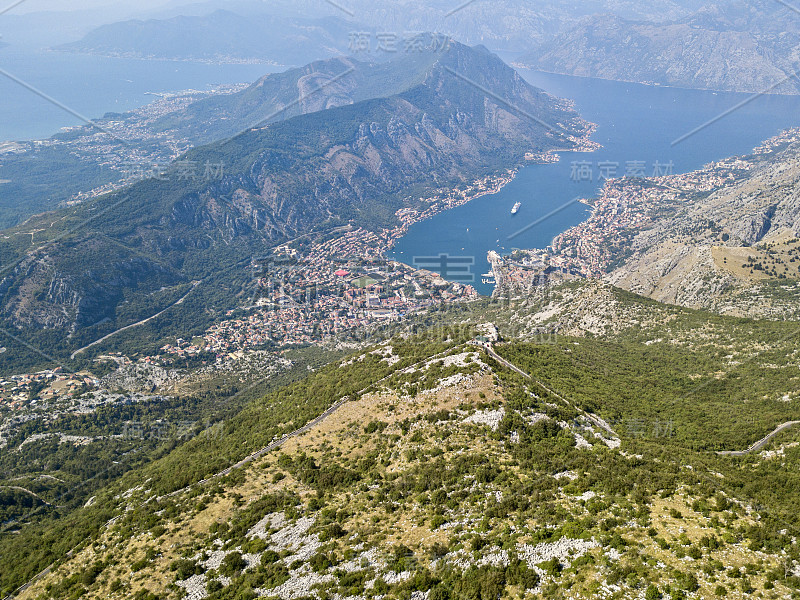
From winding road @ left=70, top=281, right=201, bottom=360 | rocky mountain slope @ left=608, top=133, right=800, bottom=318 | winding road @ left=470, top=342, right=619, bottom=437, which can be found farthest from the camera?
winding road @ left=70, top=281, right=201, bottom=360

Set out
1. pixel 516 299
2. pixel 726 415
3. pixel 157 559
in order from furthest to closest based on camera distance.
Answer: pixel 516 299 < pixel 726 415 < pixel 157 559

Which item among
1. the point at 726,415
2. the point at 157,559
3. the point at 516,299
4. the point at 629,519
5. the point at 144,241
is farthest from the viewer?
the point at 144,241

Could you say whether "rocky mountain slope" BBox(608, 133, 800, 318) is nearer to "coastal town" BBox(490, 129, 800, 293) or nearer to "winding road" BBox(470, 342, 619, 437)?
"coastal town" BBox(490, 129, 800, 293)

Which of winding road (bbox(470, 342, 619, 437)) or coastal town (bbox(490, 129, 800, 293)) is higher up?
winding road (bbox(470, 342, 619, 437))

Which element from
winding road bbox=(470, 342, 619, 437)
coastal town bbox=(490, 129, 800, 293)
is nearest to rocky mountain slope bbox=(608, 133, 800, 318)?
coastal town bbox=(490, 129, 800, 293)

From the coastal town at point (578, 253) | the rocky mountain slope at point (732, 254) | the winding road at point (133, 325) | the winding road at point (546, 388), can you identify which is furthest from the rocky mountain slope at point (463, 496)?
the winding road at point (133, 325)

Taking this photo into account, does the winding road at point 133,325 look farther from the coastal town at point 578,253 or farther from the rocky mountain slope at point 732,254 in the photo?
the rocky mountain slope at point 732,254

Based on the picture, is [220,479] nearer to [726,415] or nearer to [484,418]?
[484,418]

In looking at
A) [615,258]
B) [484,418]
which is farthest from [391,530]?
[615,258]

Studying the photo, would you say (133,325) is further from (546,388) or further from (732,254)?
(732,254)

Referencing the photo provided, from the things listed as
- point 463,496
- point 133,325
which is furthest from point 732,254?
point 133,325

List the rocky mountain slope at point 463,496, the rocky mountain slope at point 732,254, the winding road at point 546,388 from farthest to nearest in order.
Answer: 1. the rocky mountain slope at point 732,254
2. the winding road at point 546,388
3. the rocky mountain slope at point 463,496
